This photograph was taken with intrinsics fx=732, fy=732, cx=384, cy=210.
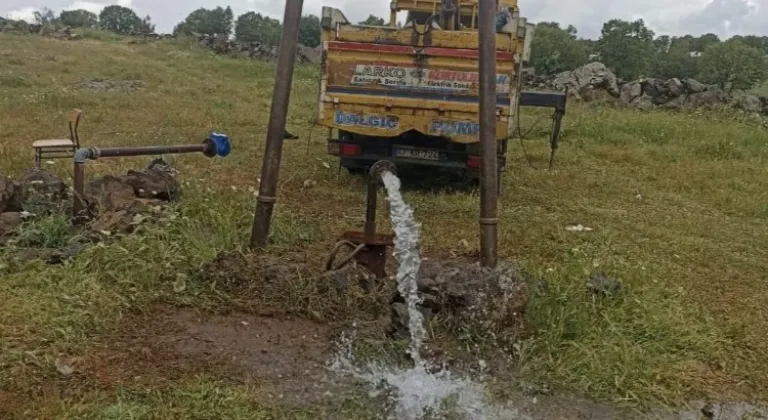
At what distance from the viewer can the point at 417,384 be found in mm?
3289

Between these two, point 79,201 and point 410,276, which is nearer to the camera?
point 410,276

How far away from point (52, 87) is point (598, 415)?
41.7 feet

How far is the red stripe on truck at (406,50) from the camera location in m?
6.39

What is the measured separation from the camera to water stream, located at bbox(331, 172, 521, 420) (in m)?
3.10

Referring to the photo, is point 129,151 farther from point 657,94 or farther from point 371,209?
point 657,94

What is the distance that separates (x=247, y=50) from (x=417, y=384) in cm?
2499

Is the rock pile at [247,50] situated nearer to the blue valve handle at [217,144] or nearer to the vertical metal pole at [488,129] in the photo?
the blue valve handle at [217,144]

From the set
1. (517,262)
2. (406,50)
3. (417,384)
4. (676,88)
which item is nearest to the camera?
(417,384)

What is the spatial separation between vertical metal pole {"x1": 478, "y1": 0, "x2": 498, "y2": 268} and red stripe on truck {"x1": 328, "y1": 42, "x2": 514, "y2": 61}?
230 cm

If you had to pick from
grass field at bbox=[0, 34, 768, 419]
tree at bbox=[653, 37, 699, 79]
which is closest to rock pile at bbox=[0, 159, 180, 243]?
grass field at bbox=[0, 34, 768, 419]

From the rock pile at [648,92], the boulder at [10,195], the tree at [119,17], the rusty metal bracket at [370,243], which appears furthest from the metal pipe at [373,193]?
the tree at [119,17]

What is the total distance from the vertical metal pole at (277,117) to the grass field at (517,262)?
26cm

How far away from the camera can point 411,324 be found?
3643mm

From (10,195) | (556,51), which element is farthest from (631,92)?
(556,51)
